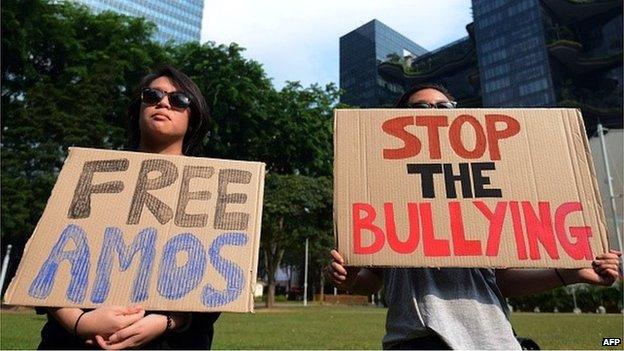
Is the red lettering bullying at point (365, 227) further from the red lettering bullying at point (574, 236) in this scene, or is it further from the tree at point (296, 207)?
the tree at point (296, 207)

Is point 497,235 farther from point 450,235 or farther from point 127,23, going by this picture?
point 127,23

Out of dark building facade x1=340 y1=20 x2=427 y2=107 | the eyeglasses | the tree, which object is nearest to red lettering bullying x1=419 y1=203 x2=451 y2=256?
the eyeglasses

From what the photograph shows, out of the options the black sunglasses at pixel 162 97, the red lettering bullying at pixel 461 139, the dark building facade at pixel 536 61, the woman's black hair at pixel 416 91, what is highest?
the dark building facade at pixel 536 61

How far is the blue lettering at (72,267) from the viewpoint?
6.23 feet

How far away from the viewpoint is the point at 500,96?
77812mm

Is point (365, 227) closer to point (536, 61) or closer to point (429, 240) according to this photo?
point (429, 240)

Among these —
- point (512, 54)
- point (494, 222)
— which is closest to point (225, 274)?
point (494, 222)

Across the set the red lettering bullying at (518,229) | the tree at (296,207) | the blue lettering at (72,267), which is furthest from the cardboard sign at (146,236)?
the tree at (296,207)

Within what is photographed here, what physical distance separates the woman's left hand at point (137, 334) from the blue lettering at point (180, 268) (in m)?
0.10

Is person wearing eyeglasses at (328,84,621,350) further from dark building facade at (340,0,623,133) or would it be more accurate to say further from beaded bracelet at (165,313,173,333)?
dark building facade at (340,0,623,133)

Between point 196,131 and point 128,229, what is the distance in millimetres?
621

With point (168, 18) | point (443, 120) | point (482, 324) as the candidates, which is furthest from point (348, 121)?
point (168, 18)

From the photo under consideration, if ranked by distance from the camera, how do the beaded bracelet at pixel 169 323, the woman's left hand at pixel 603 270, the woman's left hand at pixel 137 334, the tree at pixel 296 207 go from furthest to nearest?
1. the tree at pixel 296 207
2. the woman's left hand at pixel 603 270
3. the beaded bracelet at pixel 169 323
4. the woman's left hand at pixel 137 334

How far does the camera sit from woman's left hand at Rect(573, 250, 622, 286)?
6.69 feet
